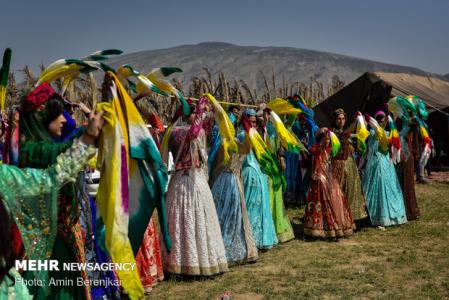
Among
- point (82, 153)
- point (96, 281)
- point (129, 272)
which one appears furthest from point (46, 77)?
point (96, 281)

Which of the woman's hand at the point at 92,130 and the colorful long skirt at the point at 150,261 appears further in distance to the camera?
the colorful long skirt at the point at 150,261

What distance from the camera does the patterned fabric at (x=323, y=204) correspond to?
740 cm

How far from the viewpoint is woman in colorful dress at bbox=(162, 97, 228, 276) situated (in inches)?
214

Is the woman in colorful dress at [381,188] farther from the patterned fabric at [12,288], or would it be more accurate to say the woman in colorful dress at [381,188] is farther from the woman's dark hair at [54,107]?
the patterned fabric at [12,288]

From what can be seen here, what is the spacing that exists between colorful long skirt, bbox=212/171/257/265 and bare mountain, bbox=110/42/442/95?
2648 inches

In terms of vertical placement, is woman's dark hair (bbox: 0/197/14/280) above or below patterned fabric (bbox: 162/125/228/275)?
above

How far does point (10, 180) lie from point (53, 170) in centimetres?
20

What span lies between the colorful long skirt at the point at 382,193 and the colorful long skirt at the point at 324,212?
4.12 ft

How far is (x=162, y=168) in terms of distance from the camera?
9.92 ft

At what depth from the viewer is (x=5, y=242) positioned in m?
2.12

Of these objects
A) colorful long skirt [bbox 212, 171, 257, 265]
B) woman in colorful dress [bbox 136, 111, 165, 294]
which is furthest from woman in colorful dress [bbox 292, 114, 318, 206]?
woman in colorful dress [bbox 136, 111, 165, 294]

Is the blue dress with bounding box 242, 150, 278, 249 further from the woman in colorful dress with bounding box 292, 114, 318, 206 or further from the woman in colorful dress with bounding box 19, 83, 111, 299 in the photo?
the woman in colorful dress with bounding box 19, 83, 111, 299

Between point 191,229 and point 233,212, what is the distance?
2.88 ft

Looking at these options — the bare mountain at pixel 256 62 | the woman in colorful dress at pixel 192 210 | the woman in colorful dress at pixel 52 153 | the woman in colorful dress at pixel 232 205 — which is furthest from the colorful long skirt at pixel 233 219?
the bare mountain at pixel 256 62
